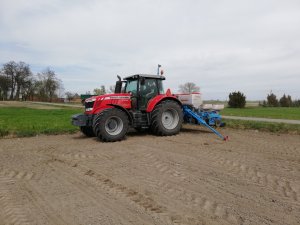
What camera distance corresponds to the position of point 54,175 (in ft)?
19.9

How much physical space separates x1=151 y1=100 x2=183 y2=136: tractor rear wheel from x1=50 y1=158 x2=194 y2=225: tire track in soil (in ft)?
16.2

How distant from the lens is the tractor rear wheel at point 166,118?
11.0 metres

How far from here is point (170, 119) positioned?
1166 centimetres

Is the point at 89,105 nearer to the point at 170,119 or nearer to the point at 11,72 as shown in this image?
the point at 170,119

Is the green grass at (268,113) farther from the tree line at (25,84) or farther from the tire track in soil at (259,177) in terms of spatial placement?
the tree line at (25,84)

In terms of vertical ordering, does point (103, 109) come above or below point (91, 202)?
above

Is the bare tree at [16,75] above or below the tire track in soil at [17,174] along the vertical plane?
above

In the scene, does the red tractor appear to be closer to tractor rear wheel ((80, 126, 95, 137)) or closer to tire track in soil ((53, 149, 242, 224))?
tractor rear wheel ((80, 126, 95, 137))

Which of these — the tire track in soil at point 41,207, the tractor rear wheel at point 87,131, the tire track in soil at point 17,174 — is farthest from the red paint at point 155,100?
the tire track in soil at point 41,207

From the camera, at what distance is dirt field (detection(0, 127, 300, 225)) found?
4.04 m

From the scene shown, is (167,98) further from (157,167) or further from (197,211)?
(197,211)

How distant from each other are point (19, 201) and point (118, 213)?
5.22 feet

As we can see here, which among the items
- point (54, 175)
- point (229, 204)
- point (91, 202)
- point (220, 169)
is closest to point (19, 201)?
point (91, 202)

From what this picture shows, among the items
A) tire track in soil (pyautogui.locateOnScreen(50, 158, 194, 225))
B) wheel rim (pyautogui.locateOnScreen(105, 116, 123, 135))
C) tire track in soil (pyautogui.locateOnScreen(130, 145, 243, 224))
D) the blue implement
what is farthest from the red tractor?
tire track in soil (pyautogui.locateOnScreen(130, 145, 243, 224))
